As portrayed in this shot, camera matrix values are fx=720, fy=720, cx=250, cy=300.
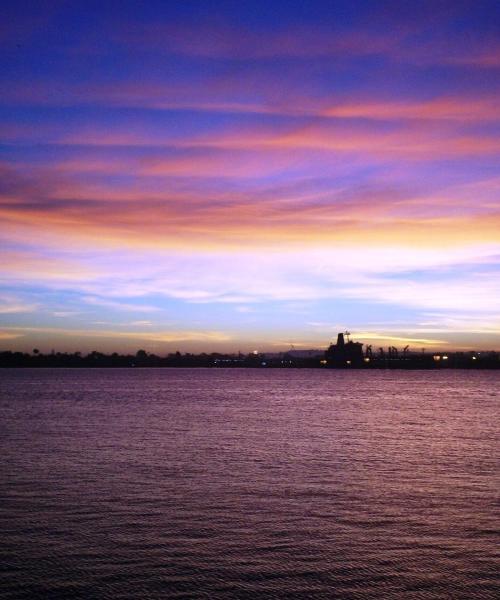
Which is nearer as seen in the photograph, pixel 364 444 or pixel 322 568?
pixel 322 568

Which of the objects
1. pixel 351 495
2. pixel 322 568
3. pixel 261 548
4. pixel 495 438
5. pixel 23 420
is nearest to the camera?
pixel 322 568

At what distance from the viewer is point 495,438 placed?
63.8 metres

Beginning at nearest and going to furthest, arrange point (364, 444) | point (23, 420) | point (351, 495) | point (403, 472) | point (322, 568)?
1. point (322, 568)
2. point (351, 495)
3. point (403, 472)
4. point (364, 444)
5. point (23, 420)

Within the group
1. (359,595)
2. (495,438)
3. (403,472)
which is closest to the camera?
(359,595)

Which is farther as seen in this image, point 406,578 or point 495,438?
point 495,438

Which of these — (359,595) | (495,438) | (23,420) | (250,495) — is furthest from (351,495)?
(23,420)

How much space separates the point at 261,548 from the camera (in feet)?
85.8

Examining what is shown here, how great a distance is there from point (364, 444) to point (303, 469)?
51.3ft

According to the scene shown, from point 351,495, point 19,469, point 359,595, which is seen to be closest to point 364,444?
point 351,495

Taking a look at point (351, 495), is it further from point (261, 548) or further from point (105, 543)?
point (105, 543)

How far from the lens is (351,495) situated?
35719 mm

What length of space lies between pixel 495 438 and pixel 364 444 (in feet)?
43.9

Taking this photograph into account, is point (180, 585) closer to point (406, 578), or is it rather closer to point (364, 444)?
point (406, 578)

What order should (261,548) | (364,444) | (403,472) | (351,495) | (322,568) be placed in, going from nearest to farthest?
1. (322,568)
2. (261,548)
3. (351,495)
4. (403,472)
5. (364,444)
